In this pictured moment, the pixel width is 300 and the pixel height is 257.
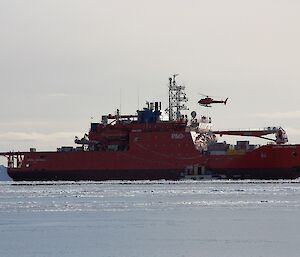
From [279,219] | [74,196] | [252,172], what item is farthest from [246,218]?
[252,172]

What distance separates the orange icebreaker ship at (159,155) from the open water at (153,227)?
35005mm

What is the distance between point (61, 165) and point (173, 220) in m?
57.9

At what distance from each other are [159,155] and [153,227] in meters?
57.0

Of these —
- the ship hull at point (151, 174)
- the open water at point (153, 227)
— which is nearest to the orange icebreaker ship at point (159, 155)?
the ship hull at point (151, 174)

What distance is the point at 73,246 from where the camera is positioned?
35.8 m

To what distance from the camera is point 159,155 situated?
98562mm

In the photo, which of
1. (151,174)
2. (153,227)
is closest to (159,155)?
(151,174)

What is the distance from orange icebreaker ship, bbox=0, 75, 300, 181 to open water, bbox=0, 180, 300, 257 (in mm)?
35005

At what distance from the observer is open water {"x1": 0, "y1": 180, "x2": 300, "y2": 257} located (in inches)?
1361

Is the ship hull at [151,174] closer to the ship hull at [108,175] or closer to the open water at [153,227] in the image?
the ship hull at [108,175]

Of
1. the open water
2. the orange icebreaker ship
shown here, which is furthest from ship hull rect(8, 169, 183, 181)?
the open water

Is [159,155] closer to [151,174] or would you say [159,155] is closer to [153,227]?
[151,174]

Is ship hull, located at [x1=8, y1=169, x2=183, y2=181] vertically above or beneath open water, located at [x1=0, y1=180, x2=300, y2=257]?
above

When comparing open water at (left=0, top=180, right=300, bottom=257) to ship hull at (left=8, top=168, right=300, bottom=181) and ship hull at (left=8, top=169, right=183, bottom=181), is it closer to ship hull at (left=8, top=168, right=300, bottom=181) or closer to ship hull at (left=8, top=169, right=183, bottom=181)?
ship hull at (left=8, top=168, right=300, bottom=181)
